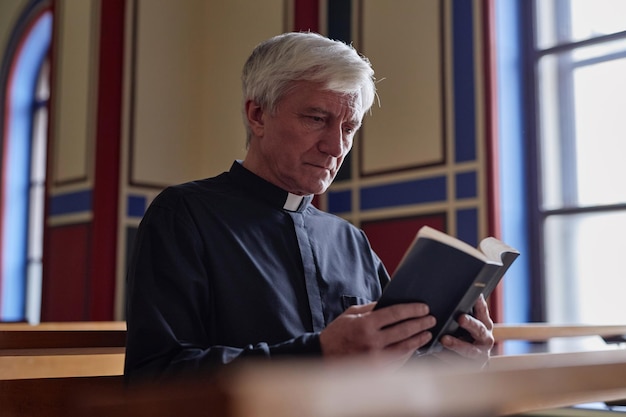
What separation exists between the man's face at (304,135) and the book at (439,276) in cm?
55

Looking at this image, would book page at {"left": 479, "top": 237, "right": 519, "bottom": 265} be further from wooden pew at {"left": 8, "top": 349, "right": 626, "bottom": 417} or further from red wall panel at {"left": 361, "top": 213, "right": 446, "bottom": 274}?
red wall panel at {"left": 361, "top": 213, "right": 446, "bottom": 274}

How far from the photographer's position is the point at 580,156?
14.5 ft

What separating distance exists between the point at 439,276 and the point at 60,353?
1.10m

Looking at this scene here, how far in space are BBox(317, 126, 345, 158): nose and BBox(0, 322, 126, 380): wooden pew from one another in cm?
67

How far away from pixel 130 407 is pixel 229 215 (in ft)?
4.36

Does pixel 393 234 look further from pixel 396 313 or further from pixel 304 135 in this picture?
pixel 396 313

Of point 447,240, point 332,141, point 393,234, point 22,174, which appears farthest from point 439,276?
point 22,174

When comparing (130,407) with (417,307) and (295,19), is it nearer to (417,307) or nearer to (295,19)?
(417,307)

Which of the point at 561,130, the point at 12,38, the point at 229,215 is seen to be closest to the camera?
the point at 229,215

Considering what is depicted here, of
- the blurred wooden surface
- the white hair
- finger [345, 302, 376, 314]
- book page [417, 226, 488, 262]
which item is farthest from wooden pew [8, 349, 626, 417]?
the blurred wooden surface

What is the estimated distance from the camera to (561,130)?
14.8 feet

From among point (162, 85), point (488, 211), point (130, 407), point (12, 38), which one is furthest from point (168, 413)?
point (12, 38)

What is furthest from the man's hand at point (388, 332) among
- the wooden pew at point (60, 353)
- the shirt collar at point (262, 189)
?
the wooden pew at point (60, 353)

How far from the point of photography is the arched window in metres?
8.49
